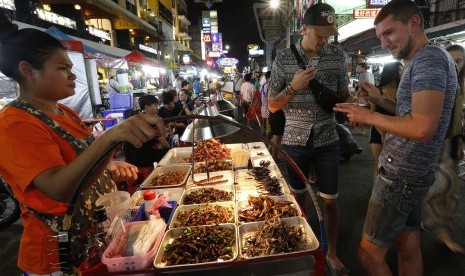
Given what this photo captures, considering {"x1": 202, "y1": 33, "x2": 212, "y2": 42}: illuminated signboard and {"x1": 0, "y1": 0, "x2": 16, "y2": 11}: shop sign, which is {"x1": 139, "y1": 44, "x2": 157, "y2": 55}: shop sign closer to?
{"x1": 0, "y1": 0, "x2": 16, "y2": 11}: shop sign

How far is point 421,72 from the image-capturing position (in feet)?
6.44

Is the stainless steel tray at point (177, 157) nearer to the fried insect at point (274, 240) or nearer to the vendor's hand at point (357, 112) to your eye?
the fried insect at point (274, 240)

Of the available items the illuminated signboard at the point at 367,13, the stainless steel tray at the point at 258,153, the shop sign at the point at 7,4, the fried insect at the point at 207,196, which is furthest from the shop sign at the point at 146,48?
the fried insect at the point at 207,196

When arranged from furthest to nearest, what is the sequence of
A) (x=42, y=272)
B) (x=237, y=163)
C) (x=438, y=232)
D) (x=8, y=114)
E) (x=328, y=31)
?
(x=237, y=163)
(x=438, y=232)
(x=328, y=31)
(x=42, y=272)
(x=8, y=114)

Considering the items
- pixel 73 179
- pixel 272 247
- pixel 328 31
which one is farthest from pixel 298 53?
pixel 73 179

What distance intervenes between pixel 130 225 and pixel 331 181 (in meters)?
2.29

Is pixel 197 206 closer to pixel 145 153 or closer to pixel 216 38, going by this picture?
pixel 145 153

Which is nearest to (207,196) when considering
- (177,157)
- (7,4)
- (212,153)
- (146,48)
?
(212,153)

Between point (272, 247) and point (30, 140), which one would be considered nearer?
point (30, 140)

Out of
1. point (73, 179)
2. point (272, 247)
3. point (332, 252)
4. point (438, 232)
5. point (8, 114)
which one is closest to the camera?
point (73, 179)

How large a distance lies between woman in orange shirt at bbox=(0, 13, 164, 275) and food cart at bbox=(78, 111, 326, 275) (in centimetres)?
42

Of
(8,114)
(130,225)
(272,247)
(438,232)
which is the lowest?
(438,232)

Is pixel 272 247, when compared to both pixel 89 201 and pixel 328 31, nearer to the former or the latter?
pixel 89 201

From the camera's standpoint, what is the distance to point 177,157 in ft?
18.1
